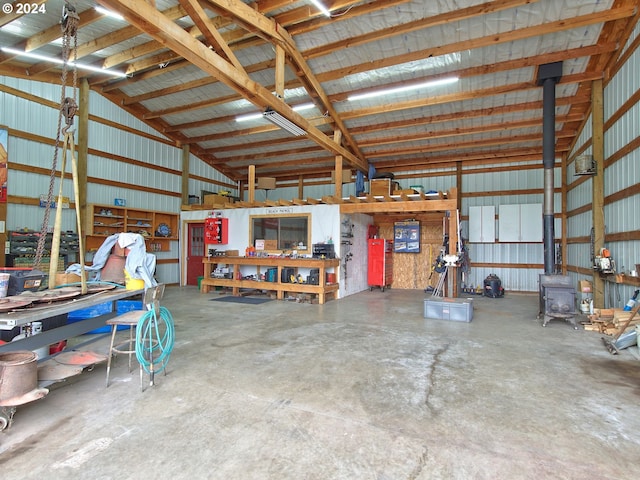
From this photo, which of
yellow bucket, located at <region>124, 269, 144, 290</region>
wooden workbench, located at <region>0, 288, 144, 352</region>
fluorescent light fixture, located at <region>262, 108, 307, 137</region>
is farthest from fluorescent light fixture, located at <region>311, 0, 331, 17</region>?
wooden workbench, located at <region>0, 288, 144, 352</region>

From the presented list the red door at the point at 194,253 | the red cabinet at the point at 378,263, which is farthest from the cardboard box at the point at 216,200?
the red cabinet at the point at 378,263

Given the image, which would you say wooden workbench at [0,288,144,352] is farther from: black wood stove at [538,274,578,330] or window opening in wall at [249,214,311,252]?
black wood stove at [538,274,578,330]

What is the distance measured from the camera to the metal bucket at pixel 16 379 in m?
2.22

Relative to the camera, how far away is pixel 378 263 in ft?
32.5

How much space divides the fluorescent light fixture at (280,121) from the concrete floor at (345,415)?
12.4 ft

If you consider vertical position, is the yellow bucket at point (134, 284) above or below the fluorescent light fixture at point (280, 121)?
below

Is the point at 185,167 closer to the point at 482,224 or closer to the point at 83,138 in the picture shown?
the point at 83,138

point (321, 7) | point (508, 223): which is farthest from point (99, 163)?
point (508, 223)

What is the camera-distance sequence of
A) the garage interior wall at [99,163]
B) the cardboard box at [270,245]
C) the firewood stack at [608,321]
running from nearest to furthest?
the firewood stack at [608,321] → the garage interior wall at [99,163] → the cardboard box at [270,245]

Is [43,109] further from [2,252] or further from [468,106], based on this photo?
[468,106]

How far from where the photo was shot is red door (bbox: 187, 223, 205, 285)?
1086 cm

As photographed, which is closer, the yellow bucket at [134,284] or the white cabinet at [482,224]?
the yellow bucket at [134,284]

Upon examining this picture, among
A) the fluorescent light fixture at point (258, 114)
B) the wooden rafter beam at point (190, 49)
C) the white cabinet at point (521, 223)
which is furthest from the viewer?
the white cabinet at point (521, 223)

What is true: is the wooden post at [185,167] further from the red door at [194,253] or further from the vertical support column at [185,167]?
the red door at [194,253]
